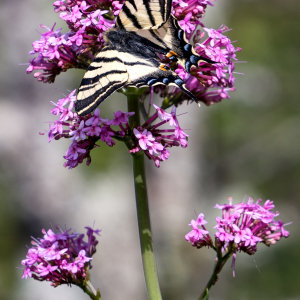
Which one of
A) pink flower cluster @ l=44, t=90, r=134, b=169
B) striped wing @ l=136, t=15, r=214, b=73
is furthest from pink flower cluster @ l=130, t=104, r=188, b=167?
striped wing @ l=136, t=15, r=214, b=73

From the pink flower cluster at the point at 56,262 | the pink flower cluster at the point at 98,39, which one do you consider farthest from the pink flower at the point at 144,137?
the pink flower cluster at the point at 56,262

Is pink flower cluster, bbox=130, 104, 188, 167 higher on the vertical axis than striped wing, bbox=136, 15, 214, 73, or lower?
lower

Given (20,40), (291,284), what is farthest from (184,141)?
(20,40)

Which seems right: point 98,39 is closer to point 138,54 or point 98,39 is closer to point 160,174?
point 138,54

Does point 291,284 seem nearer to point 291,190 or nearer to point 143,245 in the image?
point 291,190

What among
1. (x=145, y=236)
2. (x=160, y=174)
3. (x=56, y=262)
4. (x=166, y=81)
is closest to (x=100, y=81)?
(x=166, y=81)

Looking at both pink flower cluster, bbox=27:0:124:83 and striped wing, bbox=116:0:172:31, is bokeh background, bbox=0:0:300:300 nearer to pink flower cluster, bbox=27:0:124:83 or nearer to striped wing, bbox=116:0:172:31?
pink flower cluster, bbox=27:0:124:83
